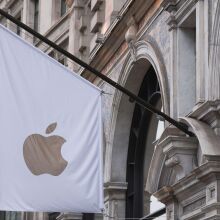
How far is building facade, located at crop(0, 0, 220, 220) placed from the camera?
17.8 m

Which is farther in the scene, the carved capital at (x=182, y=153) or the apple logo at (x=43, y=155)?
Result: the carved capital at (x=182, y=153)

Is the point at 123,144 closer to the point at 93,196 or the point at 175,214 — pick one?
the point at 175,214

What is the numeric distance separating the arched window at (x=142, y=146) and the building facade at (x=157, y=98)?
25mm

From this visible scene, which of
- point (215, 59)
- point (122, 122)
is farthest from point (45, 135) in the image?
point (122, 122)

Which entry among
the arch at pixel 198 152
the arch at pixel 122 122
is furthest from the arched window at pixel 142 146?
the arch at pixel 198 152

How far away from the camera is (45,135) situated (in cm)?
1534

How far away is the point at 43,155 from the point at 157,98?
8050mm

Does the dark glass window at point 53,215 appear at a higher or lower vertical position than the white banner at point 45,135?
higher

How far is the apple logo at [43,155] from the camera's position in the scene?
1511 centimetres

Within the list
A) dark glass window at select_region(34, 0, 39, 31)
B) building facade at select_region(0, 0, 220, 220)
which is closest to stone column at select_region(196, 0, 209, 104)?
building facade at select_region(0, 0, 220, 220)

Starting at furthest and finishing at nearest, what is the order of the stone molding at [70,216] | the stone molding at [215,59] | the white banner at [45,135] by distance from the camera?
the stone molding at [70,216], the stone molding at [215,59], the white banner at [45,135]

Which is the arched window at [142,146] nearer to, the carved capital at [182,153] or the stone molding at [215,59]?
the carved capital at [182,153]

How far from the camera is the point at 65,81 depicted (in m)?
15.9

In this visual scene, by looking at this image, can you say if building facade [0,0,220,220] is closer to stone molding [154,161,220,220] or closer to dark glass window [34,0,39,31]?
stone molding [154,161,220,220]
